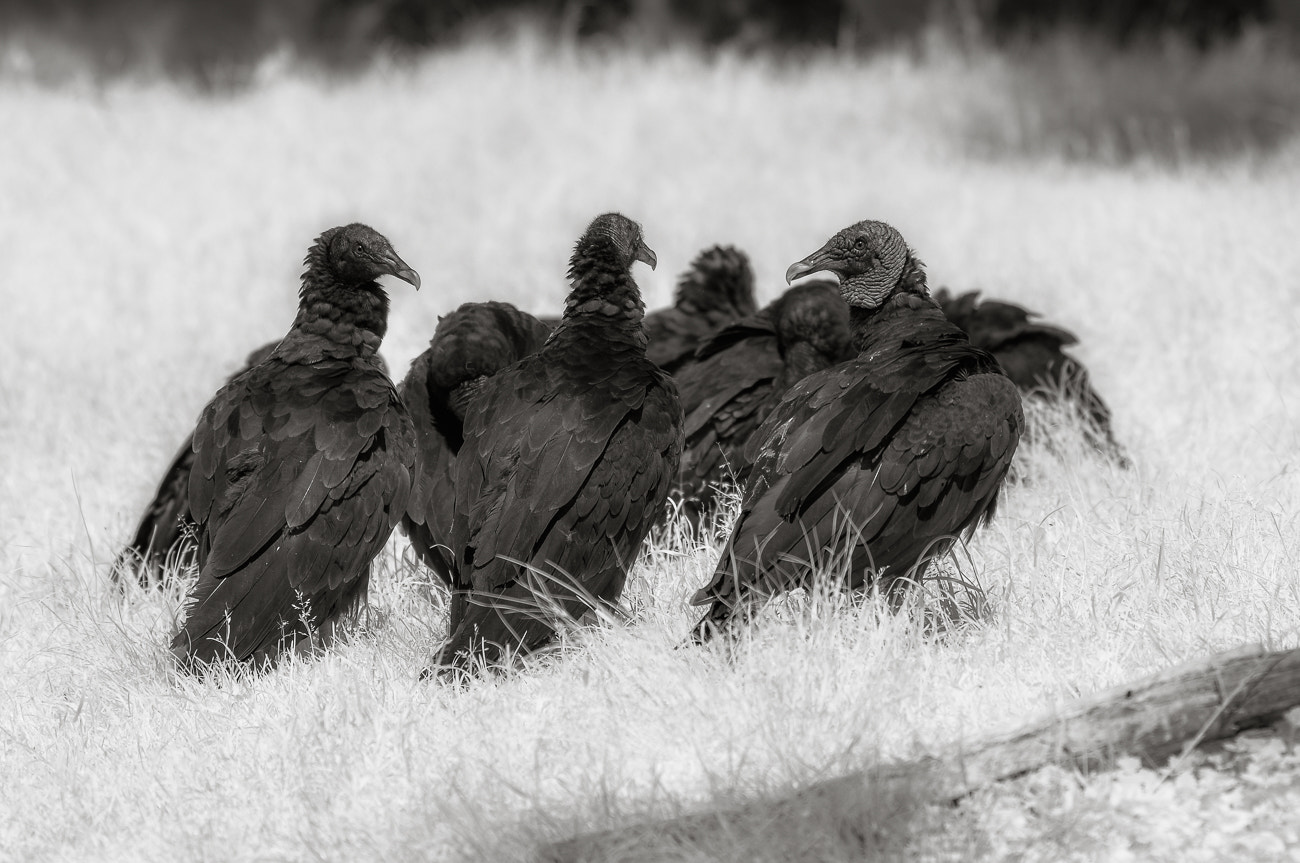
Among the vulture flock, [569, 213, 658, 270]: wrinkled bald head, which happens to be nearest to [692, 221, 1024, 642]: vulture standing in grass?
the vulture flock

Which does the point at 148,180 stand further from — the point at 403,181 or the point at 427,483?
the point at 427,483

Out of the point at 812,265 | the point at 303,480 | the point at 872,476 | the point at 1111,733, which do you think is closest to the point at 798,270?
the point at 812,265

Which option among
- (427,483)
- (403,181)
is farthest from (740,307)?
(403,181)

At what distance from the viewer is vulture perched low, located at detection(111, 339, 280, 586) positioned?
4871 millimetres

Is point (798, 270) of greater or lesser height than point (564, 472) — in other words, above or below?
above

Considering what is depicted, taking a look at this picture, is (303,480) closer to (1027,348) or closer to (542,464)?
(542,464)

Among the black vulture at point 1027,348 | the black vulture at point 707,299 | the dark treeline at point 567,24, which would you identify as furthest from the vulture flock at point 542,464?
the dark treeline at point 567,24

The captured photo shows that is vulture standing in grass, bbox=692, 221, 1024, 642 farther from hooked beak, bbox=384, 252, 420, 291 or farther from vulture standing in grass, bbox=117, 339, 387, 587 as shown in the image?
vulture standing in grass, bbox=117, 339, 387, 587

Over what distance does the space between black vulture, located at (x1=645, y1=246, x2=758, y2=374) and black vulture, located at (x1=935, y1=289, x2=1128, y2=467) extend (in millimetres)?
862

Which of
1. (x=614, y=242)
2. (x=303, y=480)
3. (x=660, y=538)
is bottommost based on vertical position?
(x=660, y=538)

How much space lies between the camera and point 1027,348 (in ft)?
19.4

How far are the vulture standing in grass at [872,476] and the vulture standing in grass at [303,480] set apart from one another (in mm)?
1058

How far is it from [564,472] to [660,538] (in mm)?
871

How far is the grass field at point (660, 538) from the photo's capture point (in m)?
3.17
